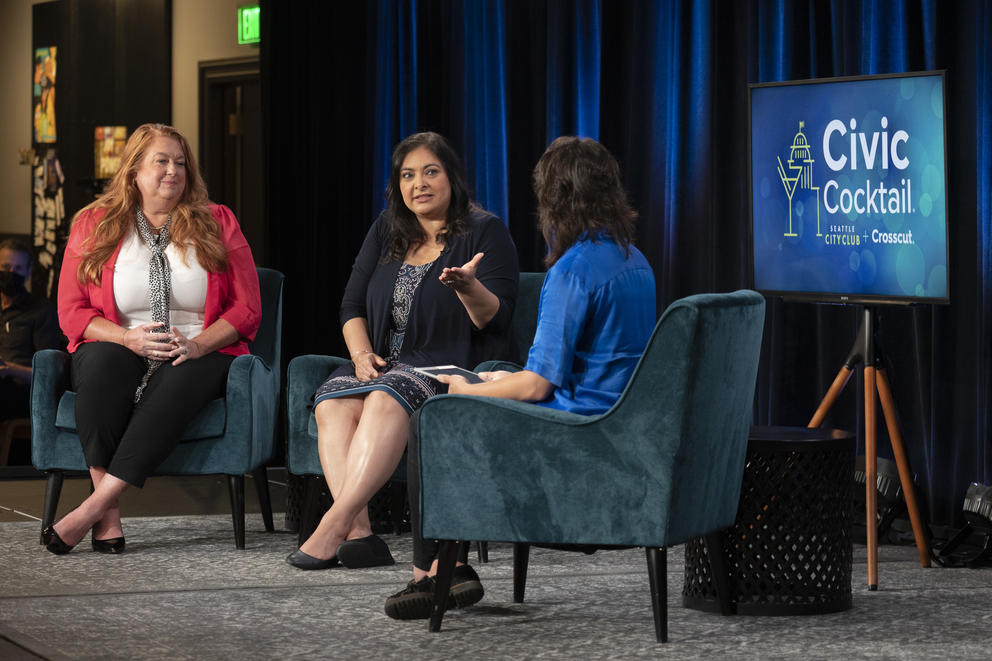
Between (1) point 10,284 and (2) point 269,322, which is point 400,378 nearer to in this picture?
(2) point 269,322

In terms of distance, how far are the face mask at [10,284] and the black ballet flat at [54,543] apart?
2.20 m

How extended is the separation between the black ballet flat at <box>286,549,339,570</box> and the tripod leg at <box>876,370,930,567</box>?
1.48 meters

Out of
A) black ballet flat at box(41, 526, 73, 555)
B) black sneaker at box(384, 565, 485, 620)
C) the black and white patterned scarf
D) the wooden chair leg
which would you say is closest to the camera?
the wooden chair leg

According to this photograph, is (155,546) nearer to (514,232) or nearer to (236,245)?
(236,245)

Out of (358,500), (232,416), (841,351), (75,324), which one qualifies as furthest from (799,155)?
(75,324)

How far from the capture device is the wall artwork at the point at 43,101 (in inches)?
242

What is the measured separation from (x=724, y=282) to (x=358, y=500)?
1.68 meters

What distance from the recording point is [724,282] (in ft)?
15.8

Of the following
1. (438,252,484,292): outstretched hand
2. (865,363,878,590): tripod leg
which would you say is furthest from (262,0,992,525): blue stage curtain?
(438,252,484,292): outstretched hand

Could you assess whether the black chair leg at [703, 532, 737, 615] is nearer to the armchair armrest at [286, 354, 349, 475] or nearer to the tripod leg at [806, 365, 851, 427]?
the tripod leg at [806, 365, 851, 427]

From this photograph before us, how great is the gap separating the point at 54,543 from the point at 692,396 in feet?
6.68

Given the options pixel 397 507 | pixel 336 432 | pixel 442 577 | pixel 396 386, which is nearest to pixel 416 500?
pixel 442 577

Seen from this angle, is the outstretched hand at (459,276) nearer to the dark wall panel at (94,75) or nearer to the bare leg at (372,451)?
the bare leg at (372,451)

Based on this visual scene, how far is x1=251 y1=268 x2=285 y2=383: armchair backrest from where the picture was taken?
463 cm
